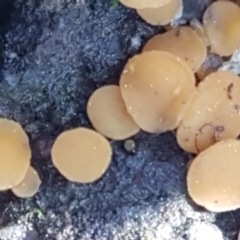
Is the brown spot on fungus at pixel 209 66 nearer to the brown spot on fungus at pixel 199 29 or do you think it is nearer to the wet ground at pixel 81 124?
the brown spot on fungus at pixel 199 29

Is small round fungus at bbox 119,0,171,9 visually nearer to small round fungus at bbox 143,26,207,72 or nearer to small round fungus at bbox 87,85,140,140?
small round fungus at bbox 143,26,207,72

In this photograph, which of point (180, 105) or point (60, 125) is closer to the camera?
point (180, 105)

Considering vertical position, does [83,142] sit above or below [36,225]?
above

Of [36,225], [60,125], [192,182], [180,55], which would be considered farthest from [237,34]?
[36,225]

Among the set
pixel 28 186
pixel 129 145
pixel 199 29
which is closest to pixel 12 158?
pixel 28 186

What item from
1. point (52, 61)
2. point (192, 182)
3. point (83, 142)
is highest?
point (52, 61)

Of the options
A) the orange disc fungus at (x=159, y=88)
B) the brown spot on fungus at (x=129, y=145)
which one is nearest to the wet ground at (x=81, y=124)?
the brown spot on fungus at (x=129, y=145)

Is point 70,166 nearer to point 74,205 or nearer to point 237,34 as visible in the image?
point 74,205
